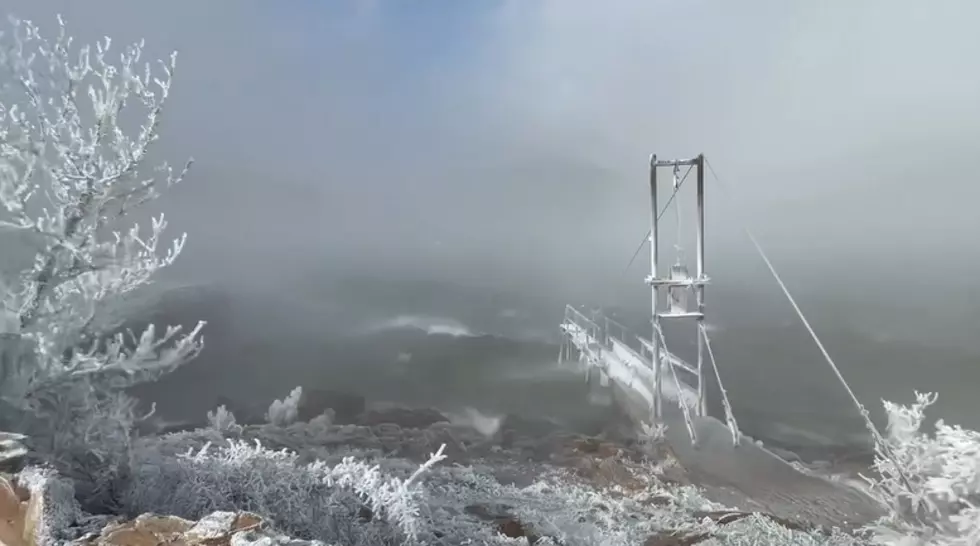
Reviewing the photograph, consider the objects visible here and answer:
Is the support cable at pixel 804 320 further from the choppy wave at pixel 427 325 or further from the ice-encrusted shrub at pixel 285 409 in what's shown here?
the ice-encrusted shrub at pixel 285 409

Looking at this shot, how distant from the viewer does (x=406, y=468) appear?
2.14m

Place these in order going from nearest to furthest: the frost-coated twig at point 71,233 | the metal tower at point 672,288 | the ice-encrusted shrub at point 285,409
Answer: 1. the frost-coated twig at point 71,233
2. the metal tower at point 672,288
3. the ice-encrusted shrub at point 285,409

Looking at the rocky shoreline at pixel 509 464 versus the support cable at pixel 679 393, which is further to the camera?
the support cable at pixel 679 393

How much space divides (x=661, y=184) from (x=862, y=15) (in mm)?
826

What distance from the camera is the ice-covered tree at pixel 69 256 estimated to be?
1669 millimetres

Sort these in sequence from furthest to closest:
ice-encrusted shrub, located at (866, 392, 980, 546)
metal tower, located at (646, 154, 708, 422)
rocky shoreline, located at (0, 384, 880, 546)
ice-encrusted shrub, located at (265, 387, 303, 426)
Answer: ice-encrusted shrub, located at (265, 387, 303, 426), metal tower, located at (646, 154, 708, 422), rocky shoreline, located at (0, 384, 880, 546), ice-encrusted shrub, located at (866, 392, 980, 546)

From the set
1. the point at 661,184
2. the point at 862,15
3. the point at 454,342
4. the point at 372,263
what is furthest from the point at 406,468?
the point at 862,15

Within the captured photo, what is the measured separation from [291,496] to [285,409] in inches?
18.3

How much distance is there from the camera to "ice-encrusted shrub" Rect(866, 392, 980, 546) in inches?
70.4

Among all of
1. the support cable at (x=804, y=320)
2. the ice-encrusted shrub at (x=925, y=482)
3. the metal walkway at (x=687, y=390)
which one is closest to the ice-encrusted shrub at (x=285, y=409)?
the metal walkway at (x=687, y=390)

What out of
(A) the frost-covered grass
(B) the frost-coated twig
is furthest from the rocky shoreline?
(B) the frost-coated twig

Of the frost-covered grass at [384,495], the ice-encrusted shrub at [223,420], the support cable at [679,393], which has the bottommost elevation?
the frost-covered grass at [384,495]

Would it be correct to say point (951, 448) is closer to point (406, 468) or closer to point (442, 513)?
point (442, 513)

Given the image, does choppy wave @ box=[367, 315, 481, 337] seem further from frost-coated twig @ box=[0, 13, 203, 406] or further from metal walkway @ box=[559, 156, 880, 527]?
frost-coated twig @ box=[0, 13, 203, 406]
